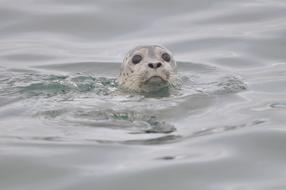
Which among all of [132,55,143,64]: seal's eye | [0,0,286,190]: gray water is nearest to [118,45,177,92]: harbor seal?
[132,55,143,64]: seal's eye

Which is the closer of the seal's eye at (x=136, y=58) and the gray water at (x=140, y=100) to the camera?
the gray water at (x=140, y=100)

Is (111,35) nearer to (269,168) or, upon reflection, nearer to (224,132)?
(224,132)

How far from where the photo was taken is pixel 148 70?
8.12 metres

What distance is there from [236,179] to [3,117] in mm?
2608

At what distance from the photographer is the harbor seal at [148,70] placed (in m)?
8.11

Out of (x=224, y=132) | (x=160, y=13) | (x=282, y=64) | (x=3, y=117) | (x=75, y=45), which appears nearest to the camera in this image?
(x=224, y=132)

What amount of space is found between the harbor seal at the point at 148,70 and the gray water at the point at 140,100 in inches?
7.2

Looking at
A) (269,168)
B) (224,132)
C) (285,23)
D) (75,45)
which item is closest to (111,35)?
(75,45)

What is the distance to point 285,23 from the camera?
12.1 m

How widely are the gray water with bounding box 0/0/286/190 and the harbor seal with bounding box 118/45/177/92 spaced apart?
18 cm

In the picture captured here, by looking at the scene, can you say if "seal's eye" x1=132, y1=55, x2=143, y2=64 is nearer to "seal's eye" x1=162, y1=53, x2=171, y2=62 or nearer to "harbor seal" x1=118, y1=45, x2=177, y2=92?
"harbor seal" x1=118, y1=45, x2=177, y2=92

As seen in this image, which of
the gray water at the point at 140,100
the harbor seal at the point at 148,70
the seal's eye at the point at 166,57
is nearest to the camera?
the gray water at the point at 140,100

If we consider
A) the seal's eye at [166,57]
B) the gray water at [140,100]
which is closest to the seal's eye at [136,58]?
the seal's eye at [166,57]

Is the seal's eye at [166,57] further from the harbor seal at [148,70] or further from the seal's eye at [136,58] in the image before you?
the seal's eye at [136,58]
